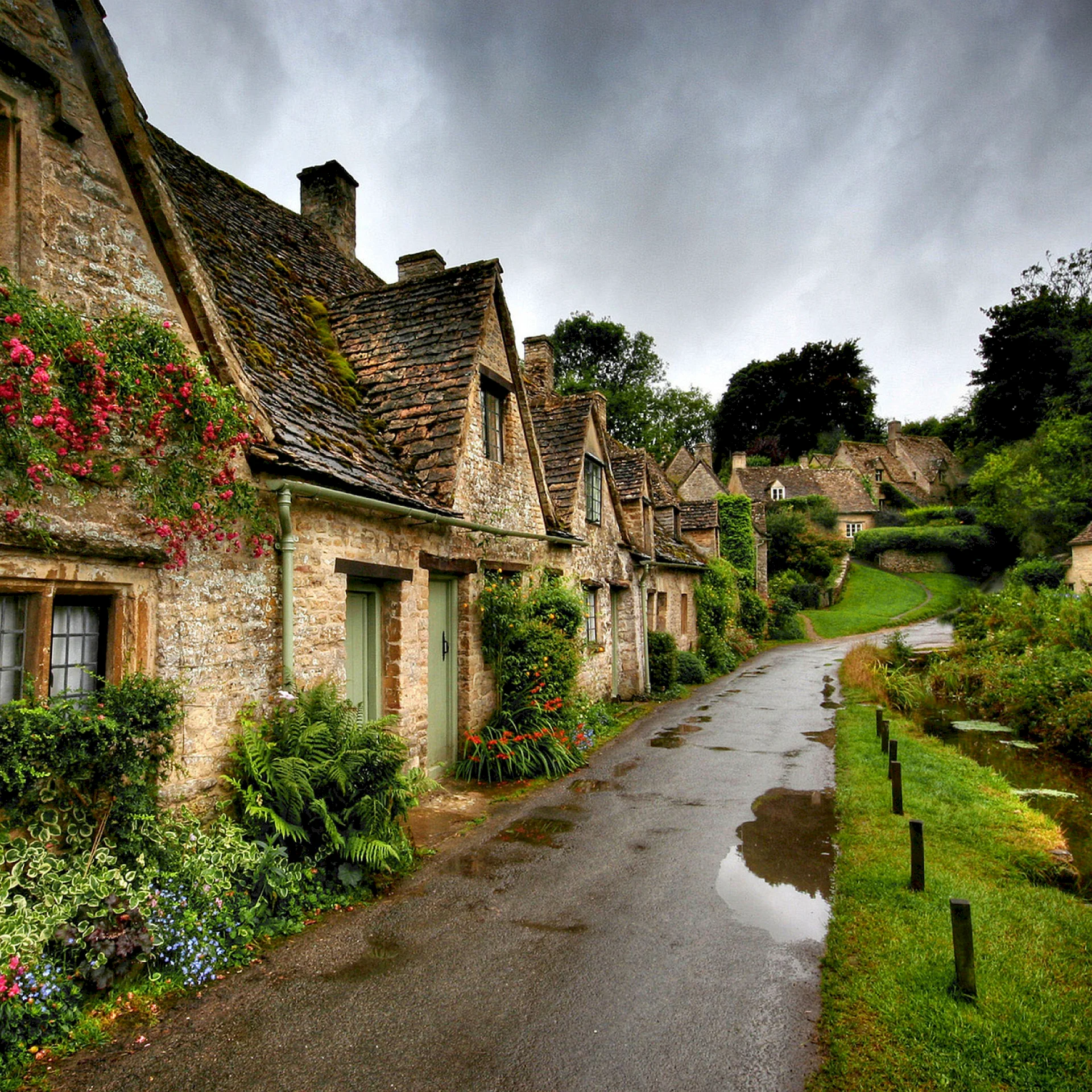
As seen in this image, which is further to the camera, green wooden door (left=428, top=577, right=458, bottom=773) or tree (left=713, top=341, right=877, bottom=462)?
tree (left=713, top=341, right=877, bottom=462)

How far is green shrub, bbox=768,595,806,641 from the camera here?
112 ft

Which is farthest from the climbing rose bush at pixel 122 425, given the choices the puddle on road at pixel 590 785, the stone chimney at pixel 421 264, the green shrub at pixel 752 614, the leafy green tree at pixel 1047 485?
the leafy green tree at pixel 1047 485

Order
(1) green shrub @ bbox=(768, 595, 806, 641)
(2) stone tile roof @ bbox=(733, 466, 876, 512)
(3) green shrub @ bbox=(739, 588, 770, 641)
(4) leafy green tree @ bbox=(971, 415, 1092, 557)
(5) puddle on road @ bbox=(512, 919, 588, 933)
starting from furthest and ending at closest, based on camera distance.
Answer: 1. (2) stone tile roof @ bbox=(733, 466, 876, 512)
2. (4) leafy green tree @ bbox=(971, 415, 1092, 557)
3. (1) green shrub @ bbox=(768, 595, 806, 641)
4. (3) green shrub @ bbox=(739, 588, 770, 641)
5. (5) puddle on road @ bbox=(512, 919, 588, 933)

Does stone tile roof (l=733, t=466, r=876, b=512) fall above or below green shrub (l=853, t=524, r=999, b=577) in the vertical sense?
above

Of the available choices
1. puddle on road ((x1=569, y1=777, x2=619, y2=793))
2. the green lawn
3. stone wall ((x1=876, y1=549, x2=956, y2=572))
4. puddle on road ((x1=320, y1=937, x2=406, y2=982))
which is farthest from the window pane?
stone wall ((x1=876, y1=549, x2=956, y2=572))

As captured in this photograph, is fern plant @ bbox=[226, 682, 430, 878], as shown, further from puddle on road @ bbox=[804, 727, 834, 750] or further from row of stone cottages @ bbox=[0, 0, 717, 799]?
puddle on road @ bbox=[804, 727, 834, 750]

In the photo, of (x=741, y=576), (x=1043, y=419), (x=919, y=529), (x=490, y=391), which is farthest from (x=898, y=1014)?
(x=1043, y=419)

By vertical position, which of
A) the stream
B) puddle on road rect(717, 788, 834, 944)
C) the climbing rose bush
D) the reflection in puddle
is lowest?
the stream

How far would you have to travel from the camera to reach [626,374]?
52.9 m

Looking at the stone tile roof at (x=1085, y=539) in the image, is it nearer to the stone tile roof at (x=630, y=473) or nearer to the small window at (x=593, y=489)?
the stone tile roof at (x=630, y=473)

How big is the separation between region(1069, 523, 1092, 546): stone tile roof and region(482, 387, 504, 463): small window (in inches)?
1306

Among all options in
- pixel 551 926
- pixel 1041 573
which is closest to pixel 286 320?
pixel 551 926

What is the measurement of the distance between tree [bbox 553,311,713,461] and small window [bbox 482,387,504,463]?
39.7 meters

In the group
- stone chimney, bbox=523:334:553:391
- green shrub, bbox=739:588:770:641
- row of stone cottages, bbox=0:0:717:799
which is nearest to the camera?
row of stone cottages, bbox=0:0:717:799
